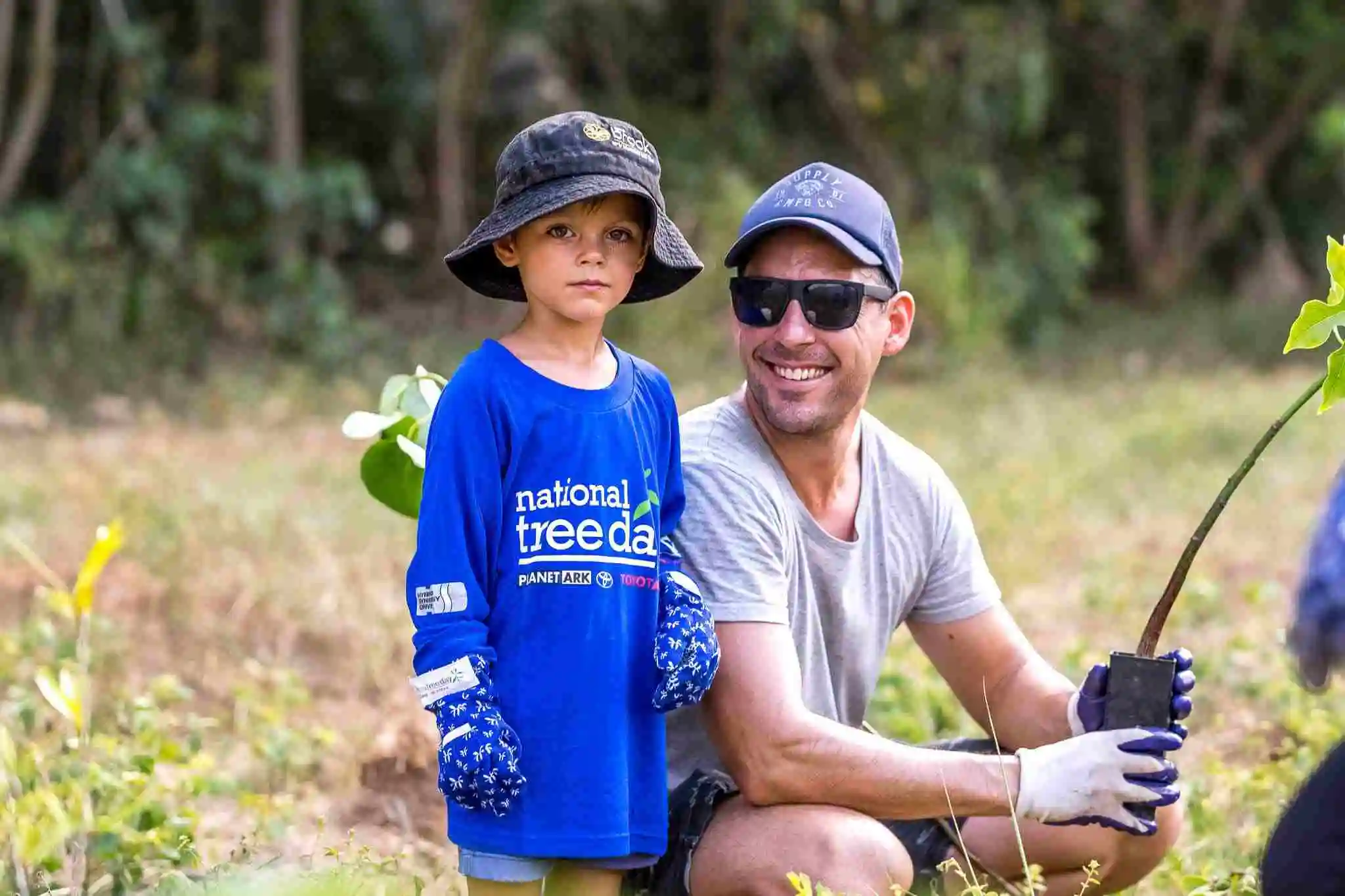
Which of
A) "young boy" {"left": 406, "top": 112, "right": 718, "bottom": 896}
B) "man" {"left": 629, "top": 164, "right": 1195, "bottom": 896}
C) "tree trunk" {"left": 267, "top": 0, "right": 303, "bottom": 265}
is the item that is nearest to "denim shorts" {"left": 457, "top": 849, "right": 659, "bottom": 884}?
"young boy" {"left": 406, "top": 112, "right": 718, "bottom": 896}

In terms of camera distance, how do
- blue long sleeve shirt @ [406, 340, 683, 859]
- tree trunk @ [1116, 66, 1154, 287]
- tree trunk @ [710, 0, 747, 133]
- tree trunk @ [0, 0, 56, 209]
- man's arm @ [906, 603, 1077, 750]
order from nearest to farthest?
blue long sleeve shirt @ [406, 340, 683, 859] < man's arm @ [906, 603, 1077, 750] < tree trunk @ [0, 0, 56, 209] < tree trunk @ [710, 0, 747, 133] < tree trunk @ [1116, 66, 1154, 287]

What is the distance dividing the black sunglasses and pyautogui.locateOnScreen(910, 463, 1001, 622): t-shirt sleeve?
0.40 m

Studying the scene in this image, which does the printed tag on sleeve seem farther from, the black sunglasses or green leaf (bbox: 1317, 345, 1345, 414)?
green leaf (bbox: 1317, 345, 1345, 414)

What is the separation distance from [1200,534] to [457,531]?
3.51 ft

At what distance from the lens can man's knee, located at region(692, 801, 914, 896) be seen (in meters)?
2.77

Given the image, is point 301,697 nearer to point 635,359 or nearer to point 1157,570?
point 635,359

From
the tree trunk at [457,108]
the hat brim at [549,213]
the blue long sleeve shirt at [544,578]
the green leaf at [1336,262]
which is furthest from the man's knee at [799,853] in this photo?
the tree trunk at [457,108]

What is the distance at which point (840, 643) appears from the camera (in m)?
3.13

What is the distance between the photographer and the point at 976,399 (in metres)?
10.5

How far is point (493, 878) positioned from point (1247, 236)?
13961 mm

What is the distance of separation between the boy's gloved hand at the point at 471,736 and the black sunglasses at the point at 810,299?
2.85ft

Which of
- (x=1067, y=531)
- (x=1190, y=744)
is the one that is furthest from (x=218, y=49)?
(x=1190, y=744)

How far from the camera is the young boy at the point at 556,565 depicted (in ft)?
8.08

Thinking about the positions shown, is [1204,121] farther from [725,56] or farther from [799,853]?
[799,853]
